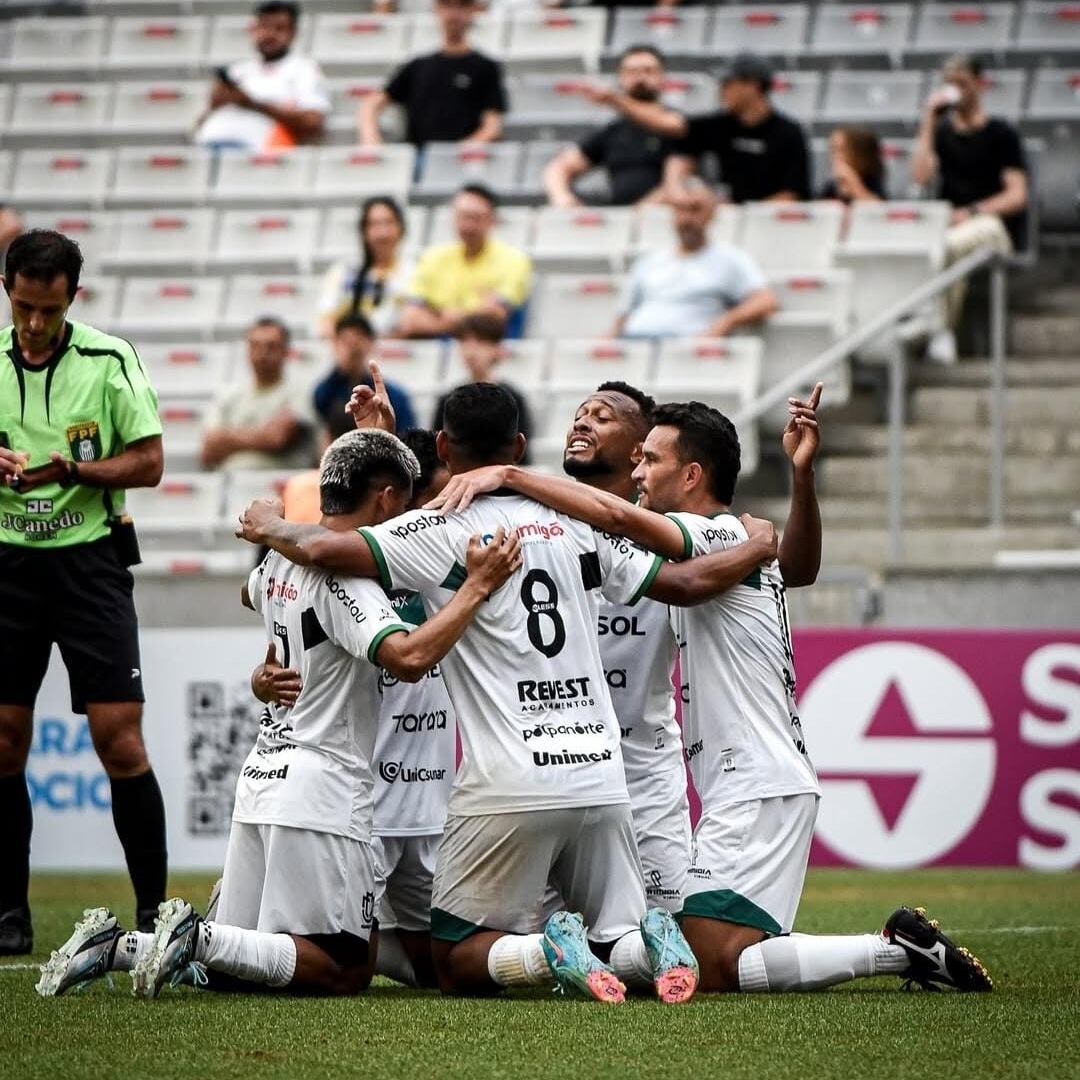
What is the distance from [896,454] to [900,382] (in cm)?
44

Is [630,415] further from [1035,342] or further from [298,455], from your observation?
[1035,342]

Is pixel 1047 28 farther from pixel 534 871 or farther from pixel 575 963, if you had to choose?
pixel 575 963

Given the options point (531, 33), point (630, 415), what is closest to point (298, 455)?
point (531, 33)

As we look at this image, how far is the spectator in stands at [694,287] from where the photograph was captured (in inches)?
514

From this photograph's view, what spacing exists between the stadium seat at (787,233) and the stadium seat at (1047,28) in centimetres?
267

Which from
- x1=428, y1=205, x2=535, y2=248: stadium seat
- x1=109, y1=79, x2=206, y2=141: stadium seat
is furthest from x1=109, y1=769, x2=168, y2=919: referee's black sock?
x1=109, y1=79, x2=206, y2=141: stadium seat

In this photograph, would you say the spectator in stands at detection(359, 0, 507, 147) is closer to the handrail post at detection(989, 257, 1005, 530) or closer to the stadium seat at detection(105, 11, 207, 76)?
the stadium seat at detection(105, 11, 207, 76)

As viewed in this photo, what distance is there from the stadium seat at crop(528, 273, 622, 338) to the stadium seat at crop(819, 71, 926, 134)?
2.56m

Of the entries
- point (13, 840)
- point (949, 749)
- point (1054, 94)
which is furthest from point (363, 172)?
point (13, 840)

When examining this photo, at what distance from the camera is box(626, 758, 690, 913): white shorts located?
259 inches

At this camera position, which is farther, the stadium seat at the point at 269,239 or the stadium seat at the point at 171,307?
the stadium seat at the point at 269,239

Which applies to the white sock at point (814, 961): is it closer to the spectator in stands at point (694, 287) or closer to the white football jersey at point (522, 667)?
the white football jersey at point (522, 667)

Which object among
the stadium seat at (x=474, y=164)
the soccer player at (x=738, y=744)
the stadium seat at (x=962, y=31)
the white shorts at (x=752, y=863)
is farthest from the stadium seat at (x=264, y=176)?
the white shorts at (x=752, y=863)

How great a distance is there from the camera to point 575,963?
5699mm
